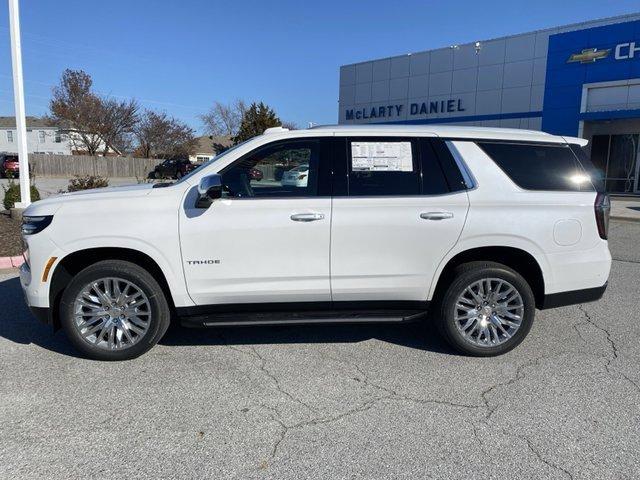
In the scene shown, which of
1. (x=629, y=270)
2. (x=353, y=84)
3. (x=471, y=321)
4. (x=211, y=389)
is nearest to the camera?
(x=211, y=389)

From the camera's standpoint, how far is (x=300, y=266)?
158 inches

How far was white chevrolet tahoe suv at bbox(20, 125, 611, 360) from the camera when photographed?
3.92m

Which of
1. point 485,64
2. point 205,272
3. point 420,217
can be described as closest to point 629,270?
point 420,217

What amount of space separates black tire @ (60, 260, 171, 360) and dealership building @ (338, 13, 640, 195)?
2369 centimetres

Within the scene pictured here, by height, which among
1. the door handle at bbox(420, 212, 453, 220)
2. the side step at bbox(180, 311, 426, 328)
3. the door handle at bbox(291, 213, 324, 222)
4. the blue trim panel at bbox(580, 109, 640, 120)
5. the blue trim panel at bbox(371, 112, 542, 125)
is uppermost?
the blue trim panel at bbox(371, 112, 542, 125)

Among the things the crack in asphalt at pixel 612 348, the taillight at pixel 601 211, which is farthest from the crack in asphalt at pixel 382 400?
the taillight at pixel 601 211

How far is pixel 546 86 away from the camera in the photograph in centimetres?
2423

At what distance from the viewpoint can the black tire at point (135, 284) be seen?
3.94 m

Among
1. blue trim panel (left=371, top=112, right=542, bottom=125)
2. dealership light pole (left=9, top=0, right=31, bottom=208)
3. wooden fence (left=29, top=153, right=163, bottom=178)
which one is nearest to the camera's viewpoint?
dealership light pole (left=9, top=0, right=31, bottom=208)

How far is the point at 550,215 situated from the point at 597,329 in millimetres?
1630

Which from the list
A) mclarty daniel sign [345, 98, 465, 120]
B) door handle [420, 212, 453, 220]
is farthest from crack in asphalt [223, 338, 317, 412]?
mclarty daniel sign [345, 98, 465, 120]

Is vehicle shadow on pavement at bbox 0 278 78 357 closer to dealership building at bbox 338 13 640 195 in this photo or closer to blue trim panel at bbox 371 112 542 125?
dealership building at bbox 338 13 640 195

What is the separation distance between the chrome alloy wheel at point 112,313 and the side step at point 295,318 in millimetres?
371

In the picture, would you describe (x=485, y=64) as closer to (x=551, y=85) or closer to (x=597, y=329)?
(x=551, y=85)
